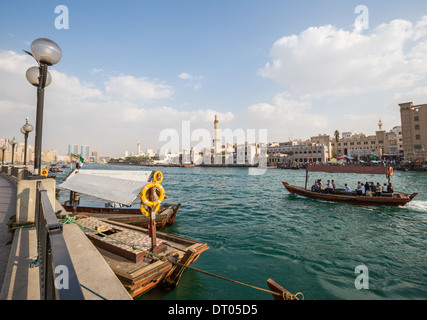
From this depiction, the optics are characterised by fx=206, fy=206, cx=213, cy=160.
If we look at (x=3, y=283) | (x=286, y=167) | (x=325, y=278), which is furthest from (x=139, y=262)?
(x=286, y=167)

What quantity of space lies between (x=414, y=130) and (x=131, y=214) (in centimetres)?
9016

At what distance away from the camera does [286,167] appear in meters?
99.4

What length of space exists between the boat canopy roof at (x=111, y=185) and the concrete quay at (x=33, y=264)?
2.22 m

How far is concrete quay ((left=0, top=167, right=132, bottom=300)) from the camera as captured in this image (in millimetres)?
3220

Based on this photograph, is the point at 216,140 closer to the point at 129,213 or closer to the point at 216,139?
the point at 216,139

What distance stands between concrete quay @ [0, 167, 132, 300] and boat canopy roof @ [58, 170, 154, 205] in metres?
2.22

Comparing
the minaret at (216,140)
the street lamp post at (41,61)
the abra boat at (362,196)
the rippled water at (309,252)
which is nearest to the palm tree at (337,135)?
the minaret at (216,140)

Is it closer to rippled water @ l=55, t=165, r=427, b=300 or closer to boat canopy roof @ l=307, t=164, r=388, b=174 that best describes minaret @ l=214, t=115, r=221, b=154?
boat canopy roof @ l=307, t=164, r=388, b=174

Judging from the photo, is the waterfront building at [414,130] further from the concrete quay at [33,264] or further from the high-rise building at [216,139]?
the concrete quay at [33,264]

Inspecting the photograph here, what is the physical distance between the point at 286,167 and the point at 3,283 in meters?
103

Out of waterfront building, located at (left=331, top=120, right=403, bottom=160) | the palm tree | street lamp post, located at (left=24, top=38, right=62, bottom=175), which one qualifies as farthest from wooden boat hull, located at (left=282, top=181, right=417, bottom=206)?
the palm tree
